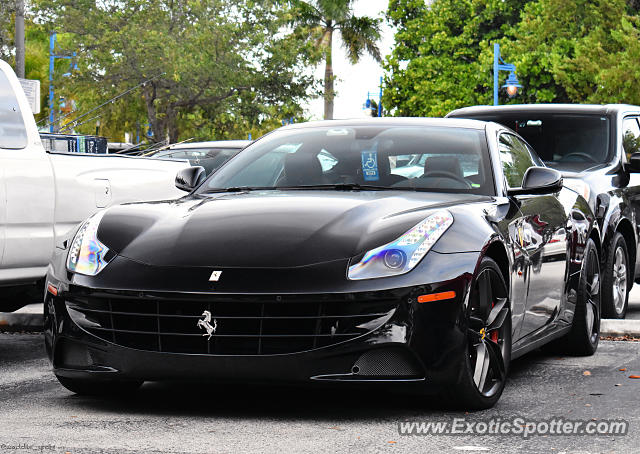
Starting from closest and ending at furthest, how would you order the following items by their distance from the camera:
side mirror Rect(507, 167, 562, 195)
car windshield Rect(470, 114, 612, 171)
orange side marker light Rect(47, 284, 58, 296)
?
orange side marker light Rect(47, 284, 58, 296) < side mirror Rect(507, 167, 562, 195) < car windshield Rect(470, 114, 612, 171)

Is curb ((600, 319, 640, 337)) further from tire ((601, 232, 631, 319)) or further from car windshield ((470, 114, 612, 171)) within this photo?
car windshield ((470, 114, 612, 171))

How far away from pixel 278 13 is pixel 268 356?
141 ft

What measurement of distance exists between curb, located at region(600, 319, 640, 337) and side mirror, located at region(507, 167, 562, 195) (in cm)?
236

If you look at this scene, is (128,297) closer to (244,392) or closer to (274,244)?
(274,244)

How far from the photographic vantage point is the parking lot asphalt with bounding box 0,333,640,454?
488cm

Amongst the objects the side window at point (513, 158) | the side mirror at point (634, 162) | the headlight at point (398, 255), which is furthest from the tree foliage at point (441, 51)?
the headlight at point (398, 255)

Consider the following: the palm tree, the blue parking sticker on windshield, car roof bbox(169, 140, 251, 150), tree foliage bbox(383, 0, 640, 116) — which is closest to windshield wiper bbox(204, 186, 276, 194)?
the blue parking sticker on windshield

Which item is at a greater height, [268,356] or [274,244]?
[274,244]

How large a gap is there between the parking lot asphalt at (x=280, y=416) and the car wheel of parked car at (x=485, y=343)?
9cm

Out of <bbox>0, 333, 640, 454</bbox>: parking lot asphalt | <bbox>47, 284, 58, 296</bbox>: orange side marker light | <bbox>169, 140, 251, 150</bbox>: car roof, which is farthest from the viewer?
<bbox>169, 140, 251, 150</bbox>: car roof

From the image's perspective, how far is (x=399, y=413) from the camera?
5.60 meters

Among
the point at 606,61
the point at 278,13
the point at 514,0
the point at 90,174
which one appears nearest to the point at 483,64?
the point at 514,0

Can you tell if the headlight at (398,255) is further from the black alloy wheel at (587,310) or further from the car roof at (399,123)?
the black alloy wheel at (587,310)

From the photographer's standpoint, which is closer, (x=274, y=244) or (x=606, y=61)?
(x=274, y=244)
